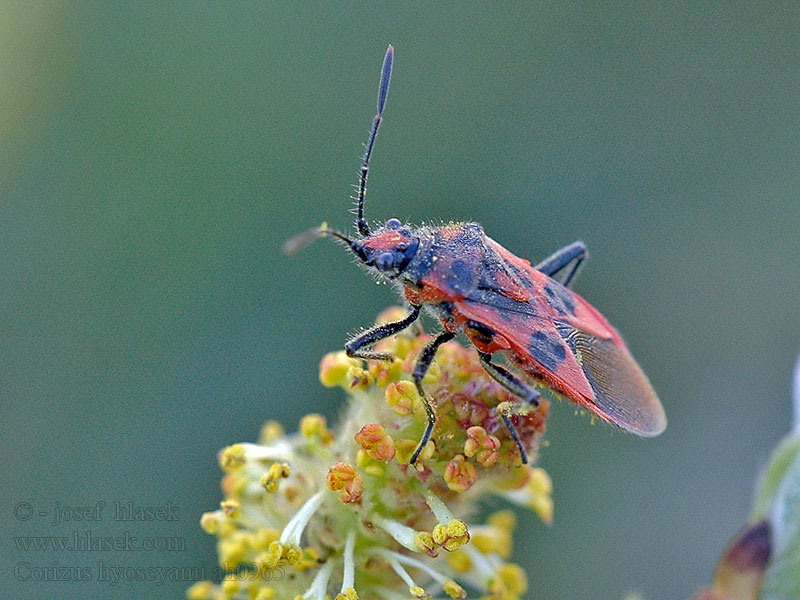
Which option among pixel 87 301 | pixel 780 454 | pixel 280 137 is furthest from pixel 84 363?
pixel 780 454

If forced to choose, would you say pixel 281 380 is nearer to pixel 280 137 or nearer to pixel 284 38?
pixel 280 137

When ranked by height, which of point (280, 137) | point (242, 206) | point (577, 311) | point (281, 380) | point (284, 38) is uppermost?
point (284, 38)

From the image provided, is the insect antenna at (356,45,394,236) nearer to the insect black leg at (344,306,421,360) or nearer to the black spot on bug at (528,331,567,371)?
the insect black leg at (344,306,421,360)

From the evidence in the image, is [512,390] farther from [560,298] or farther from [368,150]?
[368,150]

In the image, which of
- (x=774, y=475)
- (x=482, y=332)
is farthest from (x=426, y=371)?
(x=774, y=475)

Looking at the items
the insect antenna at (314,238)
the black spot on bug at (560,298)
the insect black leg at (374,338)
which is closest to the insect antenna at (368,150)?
the insect antenna at (314,238)

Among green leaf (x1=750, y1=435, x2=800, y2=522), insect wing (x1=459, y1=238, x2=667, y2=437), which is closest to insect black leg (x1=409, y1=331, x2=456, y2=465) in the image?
insect wing (x1=459, y1=238, x2=667, y2=437)
